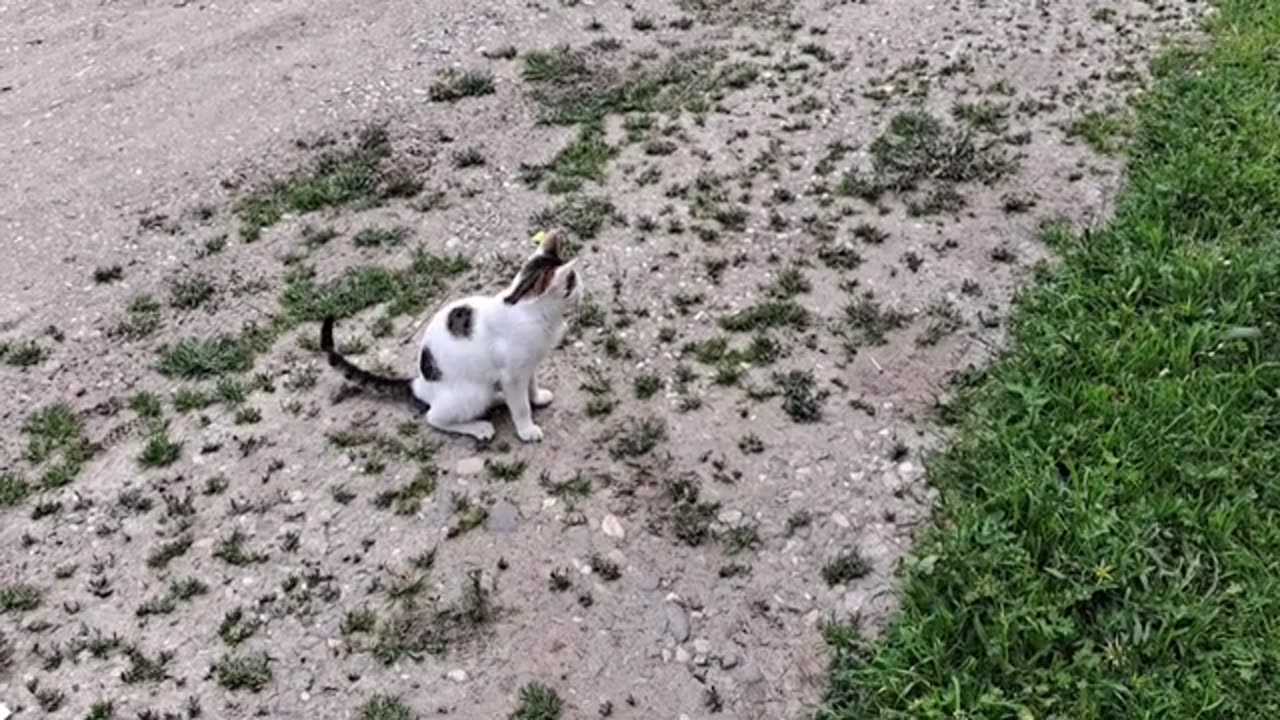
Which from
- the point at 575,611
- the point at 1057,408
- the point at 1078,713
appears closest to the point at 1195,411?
the point at 1057,408

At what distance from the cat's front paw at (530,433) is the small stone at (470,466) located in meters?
0.17

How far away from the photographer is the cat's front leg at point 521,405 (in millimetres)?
4156

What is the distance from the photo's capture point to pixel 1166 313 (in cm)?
469

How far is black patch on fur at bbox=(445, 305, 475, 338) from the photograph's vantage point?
4.12 m

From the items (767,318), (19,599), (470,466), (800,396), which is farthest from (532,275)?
(19,599)

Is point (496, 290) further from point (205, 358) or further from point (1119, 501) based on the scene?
point (1119, 501)

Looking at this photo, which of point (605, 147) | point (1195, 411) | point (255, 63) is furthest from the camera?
point (255, 63)

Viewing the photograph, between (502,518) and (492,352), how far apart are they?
56cm

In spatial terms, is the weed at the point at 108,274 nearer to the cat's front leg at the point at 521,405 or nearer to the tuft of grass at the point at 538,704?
the cat's front leg at the point at 521,405

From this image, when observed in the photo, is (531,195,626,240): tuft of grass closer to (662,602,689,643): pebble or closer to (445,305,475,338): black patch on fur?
(445,305,475,338): black patch on fur

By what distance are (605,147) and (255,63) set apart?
2.42 meters

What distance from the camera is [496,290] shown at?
5148 millimetres

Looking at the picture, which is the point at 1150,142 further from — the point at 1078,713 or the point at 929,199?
the point at 1078,713

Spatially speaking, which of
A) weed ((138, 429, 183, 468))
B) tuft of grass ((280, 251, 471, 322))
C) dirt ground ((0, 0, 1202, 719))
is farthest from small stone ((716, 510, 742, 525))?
weed ((138, 429, 183, 468))
